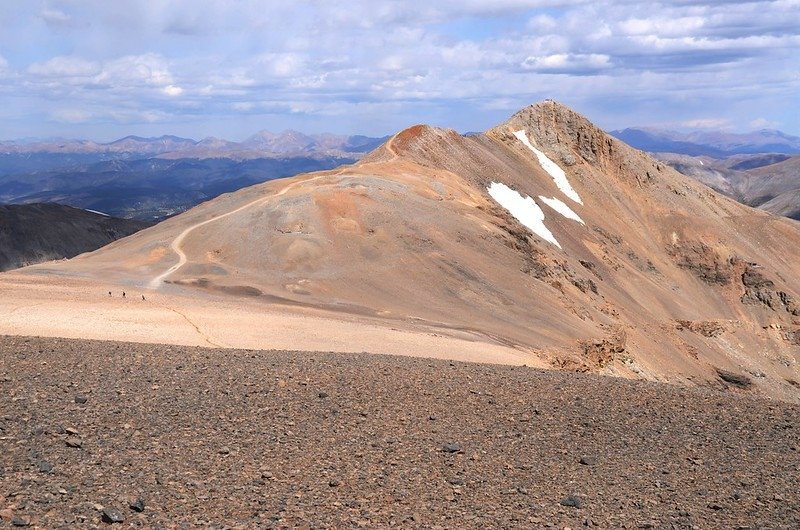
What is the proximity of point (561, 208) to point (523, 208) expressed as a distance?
4.56 m

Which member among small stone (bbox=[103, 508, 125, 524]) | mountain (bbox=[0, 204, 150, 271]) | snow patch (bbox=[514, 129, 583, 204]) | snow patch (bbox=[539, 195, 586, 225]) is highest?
snow patch (bbox=[514, 129, 583, 204])

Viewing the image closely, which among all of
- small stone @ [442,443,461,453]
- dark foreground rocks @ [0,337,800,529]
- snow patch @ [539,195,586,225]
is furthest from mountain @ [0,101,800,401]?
small stone @ [442,443,461,453]

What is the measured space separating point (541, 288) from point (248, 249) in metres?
12.9

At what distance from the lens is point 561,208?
52844 mm

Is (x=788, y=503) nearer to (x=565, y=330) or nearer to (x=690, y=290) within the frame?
(x=565, y=330)

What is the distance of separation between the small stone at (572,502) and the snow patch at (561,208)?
43.4m

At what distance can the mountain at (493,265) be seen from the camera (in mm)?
26578

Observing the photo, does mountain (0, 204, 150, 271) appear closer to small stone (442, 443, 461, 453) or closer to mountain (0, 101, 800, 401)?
mountain (0, 101, 800, 401)

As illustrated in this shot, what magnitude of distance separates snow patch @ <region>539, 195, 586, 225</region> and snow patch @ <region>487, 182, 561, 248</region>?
192 centimetres

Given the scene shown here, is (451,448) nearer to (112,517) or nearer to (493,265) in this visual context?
(112,517)

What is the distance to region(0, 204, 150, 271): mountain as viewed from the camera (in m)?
82.9

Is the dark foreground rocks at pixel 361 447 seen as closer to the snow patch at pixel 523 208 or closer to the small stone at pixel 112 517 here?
the small stone at pixel 112 517

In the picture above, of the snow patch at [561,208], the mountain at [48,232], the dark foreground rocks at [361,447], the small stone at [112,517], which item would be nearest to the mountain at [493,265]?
the snow patch at [561,208]

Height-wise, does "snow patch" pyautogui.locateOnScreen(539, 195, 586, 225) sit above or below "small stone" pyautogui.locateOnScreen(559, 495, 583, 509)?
above
